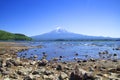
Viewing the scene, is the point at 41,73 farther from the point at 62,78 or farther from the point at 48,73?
the point at 62,78

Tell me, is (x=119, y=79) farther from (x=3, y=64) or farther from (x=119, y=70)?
(x=3, y=64)

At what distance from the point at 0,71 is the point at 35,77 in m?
4.79

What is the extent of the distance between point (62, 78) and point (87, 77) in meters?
2.82

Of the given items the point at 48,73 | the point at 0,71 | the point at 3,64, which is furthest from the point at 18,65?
the point at 48,73

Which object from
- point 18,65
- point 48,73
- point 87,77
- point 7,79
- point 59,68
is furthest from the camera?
point 18,65

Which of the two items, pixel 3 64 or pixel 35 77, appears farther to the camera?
pixel 3 64

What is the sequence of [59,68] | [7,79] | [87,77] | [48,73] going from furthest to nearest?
[59,68] < [48,73] < [7,79] < [87,77]

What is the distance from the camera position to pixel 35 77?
17.8 meters

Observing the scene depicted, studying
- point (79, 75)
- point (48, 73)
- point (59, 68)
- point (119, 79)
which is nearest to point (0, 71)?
point (48, 73)

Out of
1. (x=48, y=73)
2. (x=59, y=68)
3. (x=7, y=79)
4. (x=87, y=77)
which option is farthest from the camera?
(x=59, y=68)

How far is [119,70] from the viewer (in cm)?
2000

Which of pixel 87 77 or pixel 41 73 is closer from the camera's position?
pixel 87 77

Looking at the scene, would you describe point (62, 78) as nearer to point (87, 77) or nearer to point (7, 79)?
point (87, 77)

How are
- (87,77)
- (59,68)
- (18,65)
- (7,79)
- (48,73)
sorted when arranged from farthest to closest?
(18,65) < (59,68) < (48,73) < (7,79) < (87,77)
